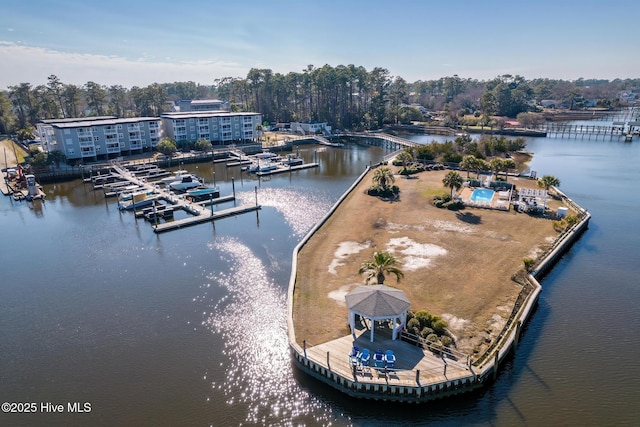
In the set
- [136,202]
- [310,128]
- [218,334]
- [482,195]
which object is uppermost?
[310,128]

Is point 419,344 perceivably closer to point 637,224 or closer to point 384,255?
point 384,255

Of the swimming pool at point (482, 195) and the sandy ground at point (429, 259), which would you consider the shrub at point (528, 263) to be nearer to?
the sandy ground at point (429, 259)

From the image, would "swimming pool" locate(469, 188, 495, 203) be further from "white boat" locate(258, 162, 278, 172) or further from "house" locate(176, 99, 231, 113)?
"house" locate(176, 99, 231, 113)

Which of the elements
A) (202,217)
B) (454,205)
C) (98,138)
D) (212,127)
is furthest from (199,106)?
(454,205)

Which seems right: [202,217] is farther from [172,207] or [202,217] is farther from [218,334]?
[218,334]

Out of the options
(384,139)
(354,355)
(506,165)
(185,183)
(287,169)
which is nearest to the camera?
(354,355)

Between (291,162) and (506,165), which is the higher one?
(506,165)

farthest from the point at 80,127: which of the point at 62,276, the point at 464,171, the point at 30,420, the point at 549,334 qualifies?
the point at 549,334
